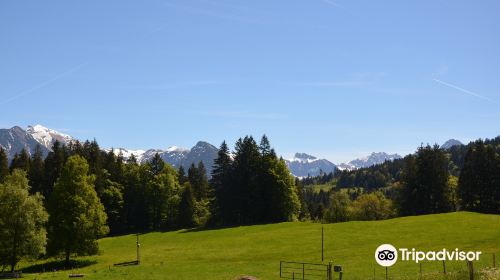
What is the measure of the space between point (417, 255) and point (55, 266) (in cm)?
4862

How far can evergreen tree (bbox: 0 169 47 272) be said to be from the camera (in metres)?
58.6

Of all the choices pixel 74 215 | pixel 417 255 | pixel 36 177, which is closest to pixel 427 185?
pixel 417 255

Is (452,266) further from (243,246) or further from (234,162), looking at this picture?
(234,162)

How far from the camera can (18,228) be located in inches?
2323

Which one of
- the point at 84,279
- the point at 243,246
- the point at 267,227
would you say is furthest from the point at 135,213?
the point at 84,279

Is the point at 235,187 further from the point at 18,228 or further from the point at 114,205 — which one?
the point at 18,228

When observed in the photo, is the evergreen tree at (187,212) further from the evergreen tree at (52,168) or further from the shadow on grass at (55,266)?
the shadow on grass at (55,266)

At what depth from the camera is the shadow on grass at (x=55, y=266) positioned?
6238cm

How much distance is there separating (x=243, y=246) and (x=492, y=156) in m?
66.1

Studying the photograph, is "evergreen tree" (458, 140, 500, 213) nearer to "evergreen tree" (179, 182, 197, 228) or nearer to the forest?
the forest

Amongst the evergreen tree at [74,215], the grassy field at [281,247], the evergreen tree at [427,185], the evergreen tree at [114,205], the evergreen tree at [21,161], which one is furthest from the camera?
the evergreen tree at [21,161]

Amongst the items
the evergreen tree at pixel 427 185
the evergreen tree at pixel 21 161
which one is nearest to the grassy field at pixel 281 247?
the evergreen tree at pixel 427 185

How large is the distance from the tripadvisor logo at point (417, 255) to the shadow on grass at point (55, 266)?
131 ft

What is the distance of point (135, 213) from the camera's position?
360 ft
